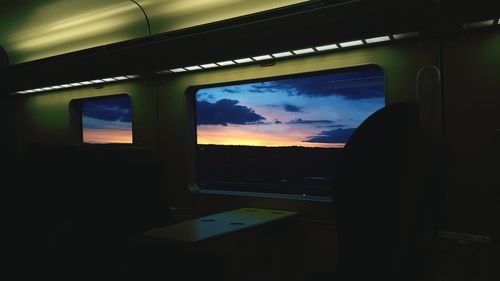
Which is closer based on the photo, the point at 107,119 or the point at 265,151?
the point at 265,151

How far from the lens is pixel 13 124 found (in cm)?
552

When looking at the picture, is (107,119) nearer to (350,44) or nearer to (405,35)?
(350,44)

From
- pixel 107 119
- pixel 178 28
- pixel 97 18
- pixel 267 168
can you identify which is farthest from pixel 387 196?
pixel 107 119

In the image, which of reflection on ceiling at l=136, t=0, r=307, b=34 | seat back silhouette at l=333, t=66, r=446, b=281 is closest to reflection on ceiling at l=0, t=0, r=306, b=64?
reflection on ceiling at l=136, t=0, r=307, b=34

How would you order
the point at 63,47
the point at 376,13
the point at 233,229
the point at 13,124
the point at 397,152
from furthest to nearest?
the point at 13,124
the point at 63,47
the point at 233,229
the point at 376,13
the point at 397,152

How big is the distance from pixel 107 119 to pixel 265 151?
215 cm

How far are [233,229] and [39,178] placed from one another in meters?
1.43

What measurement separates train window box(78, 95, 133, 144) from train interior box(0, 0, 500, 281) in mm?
37

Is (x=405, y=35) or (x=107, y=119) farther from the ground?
(x=405, y=35)

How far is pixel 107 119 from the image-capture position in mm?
4625

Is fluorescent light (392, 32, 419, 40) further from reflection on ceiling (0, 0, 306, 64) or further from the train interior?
reflection on ceiling (0, 0, 306, 64)

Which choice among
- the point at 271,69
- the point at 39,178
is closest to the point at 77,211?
the point at 39,178

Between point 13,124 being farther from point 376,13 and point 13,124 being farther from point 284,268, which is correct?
point 376,13

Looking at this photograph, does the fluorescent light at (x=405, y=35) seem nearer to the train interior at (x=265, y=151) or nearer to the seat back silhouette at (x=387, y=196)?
the train interior at (x=265, y=151)
